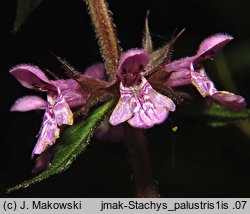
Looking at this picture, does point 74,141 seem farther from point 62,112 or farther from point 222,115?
point 222,115

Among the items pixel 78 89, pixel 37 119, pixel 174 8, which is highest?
pixel 78 89

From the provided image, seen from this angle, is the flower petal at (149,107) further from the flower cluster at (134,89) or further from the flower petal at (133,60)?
the flower petal at (133,60)

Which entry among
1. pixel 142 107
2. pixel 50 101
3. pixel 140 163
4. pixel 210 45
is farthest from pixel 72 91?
pixel 210 45

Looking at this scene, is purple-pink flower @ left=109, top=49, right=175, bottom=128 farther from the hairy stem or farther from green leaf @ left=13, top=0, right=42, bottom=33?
green leaf @ left=13, top=0, right=42, bottom=33

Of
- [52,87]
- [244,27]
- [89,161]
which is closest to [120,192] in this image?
[89,161]

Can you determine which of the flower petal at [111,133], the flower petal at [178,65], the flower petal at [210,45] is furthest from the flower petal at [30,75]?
the flower petal at [111,133]

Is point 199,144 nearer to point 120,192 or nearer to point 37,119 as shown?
point 120,192
